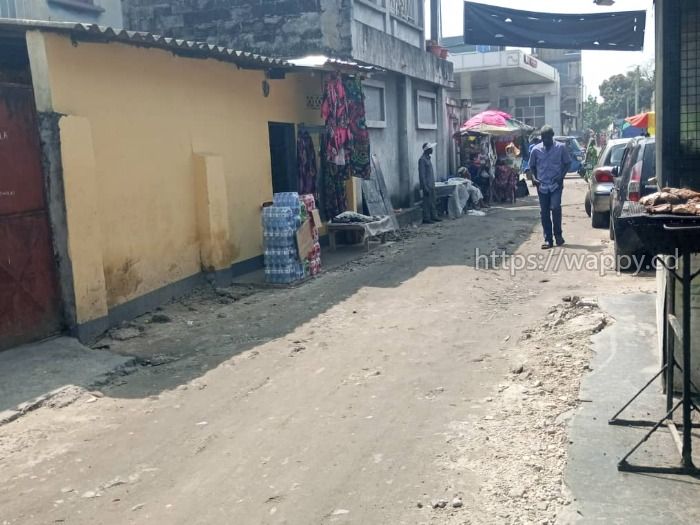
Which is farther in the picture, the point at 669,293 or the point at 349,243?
the point at 349,243

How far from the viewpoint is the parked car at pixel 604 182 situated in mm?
13180

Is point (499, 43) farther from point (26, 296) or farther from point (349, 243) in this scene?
point (26, 296)

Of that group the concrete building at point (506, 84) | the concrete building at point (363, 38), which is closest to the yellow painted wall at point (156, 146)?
the concrete building at point (363, 38)

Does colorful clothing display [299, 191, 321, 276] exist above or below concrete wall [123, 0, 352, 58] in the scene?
below

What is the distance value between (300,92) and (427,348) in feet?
24.0

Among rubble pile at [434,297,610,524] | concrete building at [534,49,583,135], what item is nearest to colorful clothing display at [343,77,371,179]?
rubble pile at [434,297,610,524]

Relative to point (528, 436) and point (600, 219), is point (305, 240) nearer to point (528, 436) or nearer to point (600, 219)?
point (528, 436)

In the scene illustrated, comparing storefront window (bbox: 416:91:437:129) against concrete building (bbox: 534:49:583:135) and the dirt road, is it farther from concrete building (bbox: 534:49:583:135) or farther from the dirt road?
concrete building (bbox: 534:49:583:135)

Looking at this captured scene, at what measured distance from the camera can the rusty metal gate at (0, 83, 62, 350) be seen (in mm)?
6562

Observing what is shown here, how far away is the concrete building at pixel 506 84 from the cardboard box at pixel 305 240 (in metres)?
16.2

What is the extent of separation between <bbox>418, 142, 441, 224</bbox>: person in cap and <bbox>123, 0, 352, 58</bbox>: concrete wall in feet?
13.6

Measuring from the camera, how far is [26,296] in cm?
672

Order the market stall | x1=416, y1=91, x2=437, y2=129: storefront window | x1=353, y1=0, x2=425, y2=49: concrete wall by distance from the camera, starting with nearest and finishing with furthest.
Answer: x1=353, y1=0, x2=425, y2=49: concrete wall → x1=416, y1=91, x2=437, y2=129: storefront window → the market stall

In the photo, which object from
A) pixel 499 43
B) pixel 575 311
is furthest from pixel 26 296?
pixel 499 43
